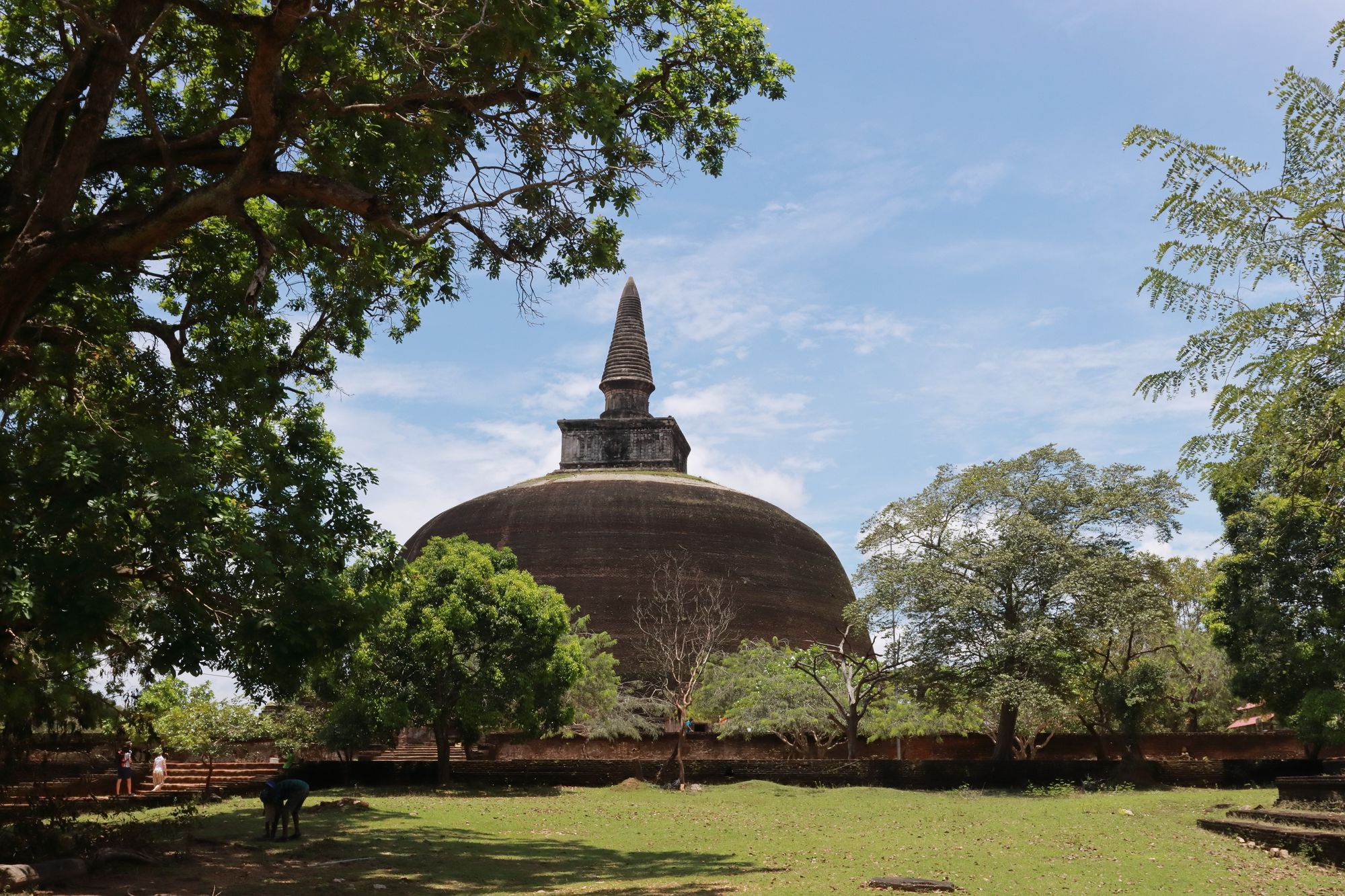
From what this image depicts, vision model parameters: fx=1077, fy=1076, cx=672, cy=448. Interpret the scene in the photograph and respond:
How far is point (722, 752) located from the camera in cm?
2984

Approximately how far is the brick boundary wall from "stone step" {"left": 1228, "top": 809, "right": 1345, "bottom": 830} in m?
10.3

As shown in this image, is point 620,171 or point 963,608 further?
point 963,608

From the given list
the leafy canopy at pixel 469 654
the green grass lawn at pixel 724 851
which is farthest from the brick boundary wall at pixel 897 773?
the green grass lawn at pixel 724 851

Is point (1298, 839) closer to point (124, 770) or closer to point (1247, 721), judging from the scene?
point (124, 770)

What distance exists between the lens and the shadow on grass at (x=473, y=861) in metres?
9.55

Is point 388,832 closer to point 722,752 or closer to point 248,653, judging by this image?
point 248,653

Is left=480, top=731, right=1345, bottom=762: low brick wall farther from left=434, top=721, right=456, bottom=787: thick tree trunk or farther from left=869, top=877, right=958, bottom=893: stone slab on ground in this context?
left=869, top=877, right=958, bottom=893: stone slab on ground

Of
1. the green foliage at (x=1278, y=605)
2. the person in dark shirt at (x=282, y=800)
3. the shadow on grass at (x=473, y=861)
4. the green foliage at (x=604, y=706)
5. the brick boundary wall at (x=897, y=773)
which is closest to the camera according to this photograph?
the shadow on grass at (x=473, y=861)

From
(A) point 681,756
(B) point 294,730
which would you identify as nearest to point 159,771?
(B) point 294,730

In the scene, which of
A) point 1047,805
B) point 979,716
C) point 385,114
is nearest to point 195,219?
point 385,114

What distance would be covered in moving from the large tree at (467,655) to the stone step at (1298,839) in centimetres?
1392

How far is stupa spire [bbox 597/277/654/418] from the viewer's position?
52938 mm

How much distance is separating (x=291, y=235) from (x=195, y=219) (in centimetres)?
256

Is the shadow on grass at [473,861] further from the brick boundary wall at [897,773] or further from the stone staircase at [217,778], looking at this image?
the brick boundary wall at [897,773]
